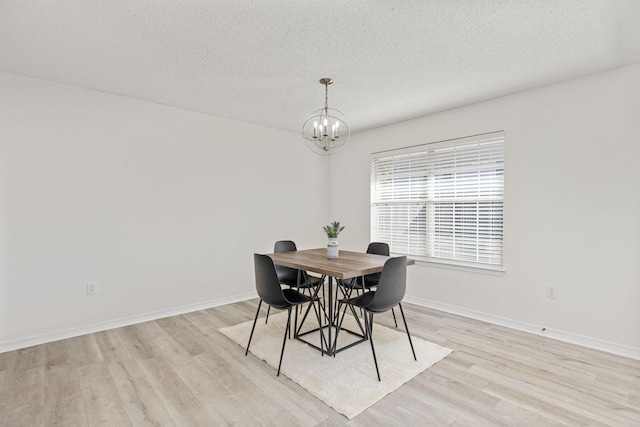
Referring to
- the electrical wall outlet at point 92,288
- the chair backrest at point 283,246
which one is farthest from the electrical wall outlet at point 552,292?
the electrical wall outlet at point 92,288

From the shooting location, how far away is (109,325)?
3.39m

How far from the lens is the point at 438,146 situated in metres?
4.01

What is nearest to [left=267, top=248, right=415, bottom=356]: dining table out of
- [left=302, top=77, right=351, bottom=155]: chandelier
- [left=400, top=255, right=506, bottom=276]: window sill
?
[left=302, top=77, right=351, bottom=155]: chandelier

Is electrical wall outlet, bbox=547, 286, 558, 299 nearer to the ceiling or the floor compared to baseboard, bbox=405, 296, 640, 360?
nearer to the ceiling

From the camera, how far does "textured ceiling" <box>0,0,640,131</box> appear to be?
78.9 inches

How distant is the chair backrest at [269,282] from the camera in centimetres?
250

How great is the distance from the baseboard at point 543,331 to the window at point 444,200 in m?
0.55

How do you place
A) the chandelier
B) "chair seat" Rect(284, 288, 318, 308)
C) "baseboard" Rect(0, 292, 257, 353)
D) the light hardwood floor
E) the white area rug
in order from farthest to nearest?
1. the chandelier
2. "baseboard" Rect(0, 292, 257, 353)
3. "chair seat" Rect(284, 288, 318, 308)
4. the white area rug
5. the light hardwood floor

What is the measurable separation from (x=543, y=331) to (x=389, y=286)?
6.27 ft

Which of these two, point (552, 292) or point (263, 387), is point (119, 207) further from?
point (552, 292)

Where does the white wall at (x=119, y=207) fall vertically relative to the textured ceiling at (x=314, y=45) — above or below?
below

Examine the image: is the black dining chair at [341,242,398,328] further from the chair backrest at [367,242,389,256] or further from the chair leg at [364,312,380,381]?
the chair leg at [364,312,380,381]

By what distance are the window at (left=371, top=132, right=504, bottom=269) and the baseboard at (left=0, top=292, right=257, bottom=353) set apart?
2.39 m

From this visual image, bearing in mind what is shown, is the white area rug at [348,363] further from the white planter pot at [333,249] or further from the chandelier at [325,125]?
the chandelier at [325,125]
